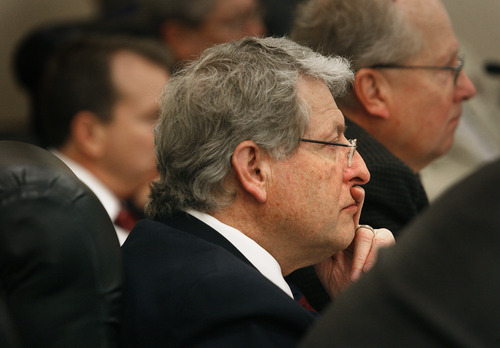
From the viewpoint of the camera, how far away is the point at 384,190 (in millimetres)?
2121

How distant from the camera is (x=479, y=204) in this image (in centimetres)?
92

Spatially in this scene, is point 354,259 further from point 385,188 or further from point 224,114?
point 224,114

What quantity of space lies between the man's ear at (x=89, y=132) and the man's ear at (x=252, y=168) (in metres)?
A: 2.05

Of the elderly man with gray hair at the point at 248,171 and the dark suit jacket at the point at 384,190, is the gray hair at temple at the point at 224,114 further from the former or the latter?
the dark suit jacket at the point at 384,190

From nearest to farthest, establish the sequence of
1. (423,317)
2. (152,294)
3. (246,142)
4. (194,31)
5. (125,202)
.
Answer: (423,317), (152,294), (246,142), (125,202), (194,31)

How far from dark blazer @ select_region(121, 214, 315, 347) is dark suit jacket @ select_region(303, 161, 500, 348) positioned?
41cm

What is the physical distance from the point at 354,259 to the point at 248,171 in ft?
1.27

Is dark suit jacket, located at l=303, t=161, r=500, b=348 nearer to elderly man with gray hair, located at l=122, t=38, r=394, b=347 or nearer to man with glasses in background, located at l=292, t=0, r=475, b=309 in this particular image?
elderly man with gray hair, located at l=122, t=38, r=394, b=347

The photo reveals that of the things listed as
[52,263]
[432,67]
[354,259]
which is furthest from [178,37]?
[52,263]

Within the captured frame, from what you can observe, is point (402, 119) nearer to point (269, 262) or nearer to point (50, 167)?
point (269, 262)

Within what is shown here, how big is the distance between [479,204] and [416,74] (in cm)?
165

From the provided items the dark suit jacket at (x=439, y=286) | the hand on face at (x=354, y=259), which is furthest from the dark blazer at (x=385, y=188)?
the dark suit jacket at (x=439, y=286)

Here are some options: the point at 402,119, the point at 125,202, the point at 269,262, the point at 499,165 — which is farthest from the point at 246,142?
the point at 125,202

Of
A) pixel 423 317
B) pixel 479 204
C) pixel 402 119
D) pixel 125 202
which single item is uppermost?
pixel 479 204
